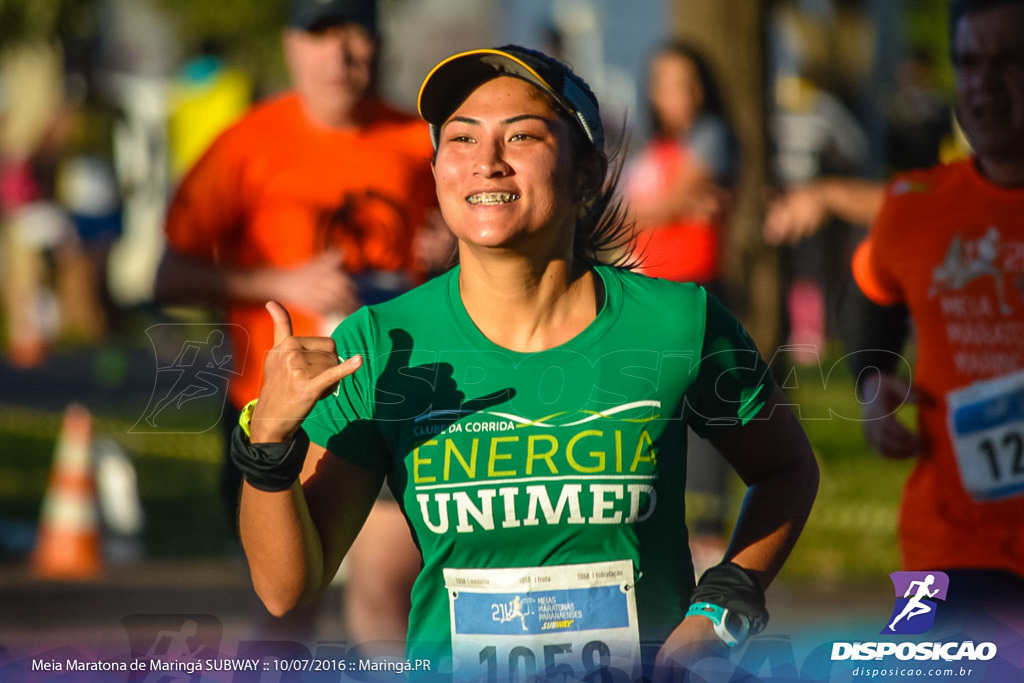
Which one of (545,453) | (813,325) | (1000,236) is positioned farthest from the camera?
(813,325)

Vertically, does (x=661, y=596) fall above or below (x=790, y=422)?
below

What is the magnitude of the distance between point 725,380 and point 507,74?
2.48 feet

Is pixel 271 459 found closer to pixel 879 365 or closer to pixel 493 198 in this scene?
pixel 493 198

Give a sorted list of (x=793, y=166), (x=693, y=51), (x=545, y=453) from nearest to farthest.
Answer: (x=545, y=453), (x=693, y=51), (x=793, y=166)

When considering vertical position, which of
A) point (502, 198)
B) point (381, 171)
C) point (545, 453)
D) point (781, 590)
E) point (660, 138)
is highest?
point (660, 138)

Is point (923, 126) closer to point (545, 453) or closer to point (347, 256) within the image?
point (347, 256)

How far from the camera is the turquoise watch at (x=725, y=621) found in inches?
114

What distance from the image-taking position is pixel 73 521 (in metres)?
7.27

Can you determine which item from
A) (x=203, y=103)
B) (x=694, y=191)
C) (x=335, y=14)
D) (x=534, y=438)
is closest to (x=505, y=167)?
(x=534, y=438)

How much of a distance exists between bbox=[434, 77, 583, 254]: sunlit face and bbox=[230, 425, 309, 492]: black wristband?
0.56 metres

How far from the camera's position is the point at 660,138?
7582mm

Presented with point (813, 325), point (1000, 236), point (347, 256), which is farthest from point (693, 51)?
point (813, 325)

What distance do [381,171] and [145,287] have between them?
1309cm

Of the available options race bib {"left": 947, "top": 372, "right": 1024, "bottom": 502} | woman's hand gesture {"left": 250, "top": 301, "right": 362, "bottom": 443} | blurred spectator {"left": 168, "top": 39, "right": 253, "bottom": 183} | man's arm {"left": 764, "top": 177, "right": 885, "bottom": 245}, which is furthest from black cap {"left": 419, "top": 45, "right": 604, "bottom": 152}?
blurred spectator {"left": 168, "top": 39, "right": 253, "bottom": 183}
